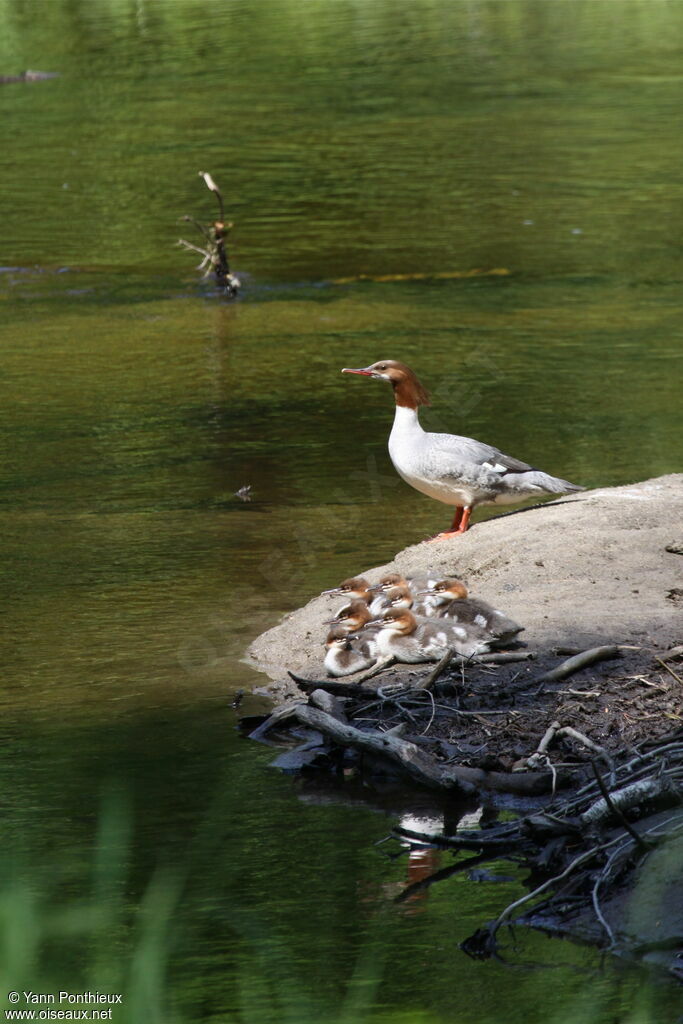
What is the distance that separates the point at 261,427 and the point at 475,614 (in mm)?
5377

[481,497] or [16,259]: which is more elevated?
[481,497]

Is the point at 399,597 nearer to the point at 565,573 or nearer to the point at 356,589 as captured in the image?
the point at 356,589

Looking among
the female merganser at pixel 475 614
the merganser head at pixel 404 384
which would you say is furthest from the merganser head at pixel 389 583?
the merganser head at pixel 404 384

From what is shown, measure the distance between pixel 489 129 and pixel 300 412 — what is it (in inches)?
549

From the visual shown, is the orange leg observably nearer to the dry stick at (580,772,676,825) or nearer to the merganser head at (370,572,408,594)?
the merganser head at (370,572,408,594)

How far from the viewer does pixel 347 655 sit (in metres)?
7.40

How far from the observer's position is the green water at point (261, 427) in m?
5.32

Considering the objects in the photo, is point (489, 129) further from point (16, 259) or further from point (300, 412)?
point (300, 412)

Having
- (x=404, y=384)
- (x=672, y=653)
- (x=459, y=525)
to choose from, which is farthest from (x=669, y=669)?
(x=404, y=384)

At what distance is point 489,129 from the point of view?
1001 inches

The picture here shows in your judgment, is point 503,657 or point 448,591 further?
point 448,591

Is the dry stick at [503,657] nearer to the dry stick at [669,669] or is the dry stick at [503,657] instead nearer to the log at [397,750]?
the dry stick at [669,669]

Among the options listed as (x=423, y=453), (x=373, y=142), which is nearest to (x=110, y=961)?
(x=423, y=453)

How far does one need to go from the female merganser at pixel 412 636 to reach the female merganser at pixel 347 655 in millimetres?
75
